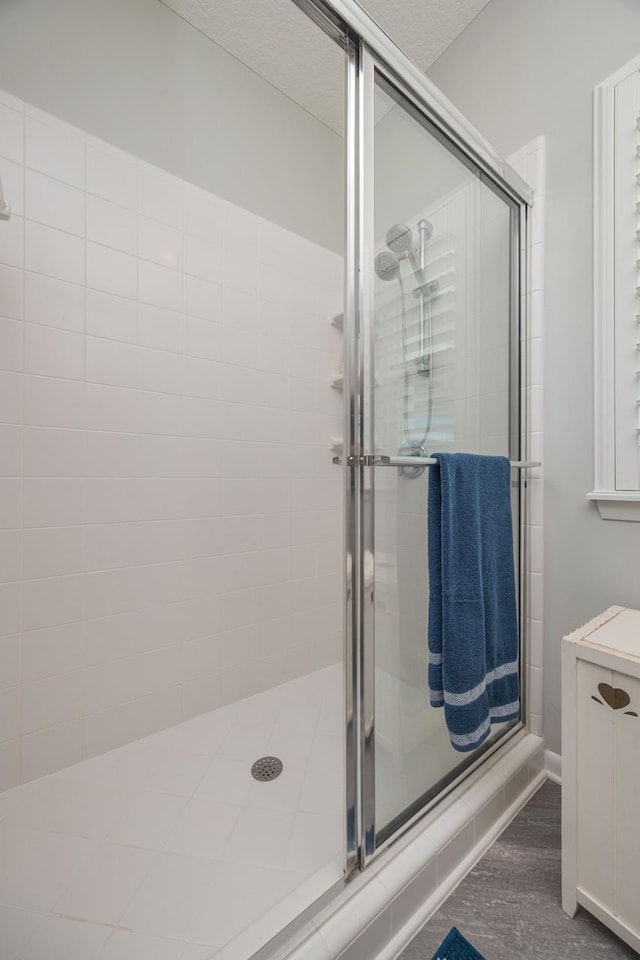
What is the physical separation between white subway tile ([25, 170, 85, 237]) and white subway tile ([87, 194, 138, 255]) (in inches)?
1.0

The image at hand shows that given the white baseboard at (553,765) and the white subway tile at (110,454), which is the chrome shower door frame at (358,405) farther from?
the white subway tile at (110,454)

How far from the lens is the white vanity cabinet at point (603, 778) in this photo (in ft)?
2.49

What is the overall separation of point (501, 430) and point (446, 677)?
0.72 metres

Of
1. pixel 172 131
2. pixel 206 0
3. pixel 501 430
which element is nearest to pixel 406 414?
pixel 501 430

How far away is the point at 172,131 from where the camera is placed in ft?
4.71

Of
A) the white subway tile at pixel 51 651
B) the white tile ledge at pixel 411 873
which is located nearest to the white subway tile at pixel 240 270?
the white subway tile at pixel 51 651

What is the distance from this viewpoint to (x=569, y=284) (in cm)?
120

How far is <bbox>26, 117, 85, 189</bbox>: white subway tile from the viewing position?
1.17 m

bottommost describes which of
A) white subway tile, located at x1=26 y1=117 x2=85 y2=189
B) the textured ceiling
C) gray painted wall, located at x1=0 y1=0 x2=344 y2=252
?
white subway tile, located at x1=26 y1=117 x2=85 y2=189

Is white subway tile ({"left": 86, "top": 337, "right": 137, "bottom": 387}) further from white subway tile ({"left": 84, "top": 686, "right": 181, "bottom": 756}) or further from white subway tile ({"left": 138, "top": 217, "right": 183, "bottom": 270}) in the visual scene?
white subway tile ({"left": 84, "top": 686, "right": 181, "bottom": 756})

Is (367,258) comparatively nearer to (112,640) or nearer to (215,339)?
(215,339)

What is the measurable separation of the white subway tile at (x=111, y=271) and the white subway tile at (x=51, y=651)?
1.08 meters

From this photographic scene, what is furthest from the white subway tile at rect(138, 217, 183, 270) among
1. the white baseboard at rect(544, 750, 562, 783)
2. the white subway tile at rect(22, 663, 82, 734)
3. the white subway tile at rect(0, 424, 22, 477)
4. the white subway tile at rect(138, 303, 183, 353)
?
the white baseboard at rect(544, 750, 562, 783)

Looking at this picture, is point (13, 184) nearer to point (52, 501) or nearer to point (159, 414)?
point (159, 414)
